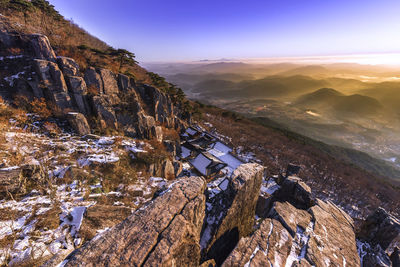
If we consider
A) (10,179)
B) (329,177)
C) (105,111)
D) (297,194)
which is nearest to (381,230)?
(297,194)

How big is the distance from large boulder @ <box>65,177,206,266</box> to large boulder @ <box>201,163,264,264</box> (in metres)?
1.61

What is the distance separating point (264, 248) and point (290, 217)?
261 cm

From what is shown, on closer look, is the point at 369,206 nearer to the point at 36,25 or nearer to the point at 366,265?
the point at 366,265

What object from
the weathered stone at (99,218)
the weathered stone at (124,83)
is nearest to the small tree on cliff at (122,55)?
the weathered stone at (124,83)

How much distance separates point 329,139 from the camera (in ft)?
375

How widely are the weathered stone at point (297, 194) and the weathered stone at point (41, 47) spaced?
89.1 ft

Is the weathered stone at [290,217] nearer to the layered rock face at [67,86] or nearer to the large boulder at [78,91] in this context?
the layered rock face at [67,86]

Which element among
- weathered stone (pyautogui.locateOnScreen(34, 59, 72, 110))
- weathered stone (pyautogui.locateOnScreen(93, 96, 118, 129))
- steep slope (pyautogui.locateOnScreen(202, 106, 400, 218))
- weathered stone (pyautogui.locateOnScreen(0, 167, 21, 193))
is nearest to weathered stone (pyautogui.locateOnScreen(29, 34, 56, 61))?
weathered stone (pyautogui.locateOnScreen(34, 59, 72, 110))

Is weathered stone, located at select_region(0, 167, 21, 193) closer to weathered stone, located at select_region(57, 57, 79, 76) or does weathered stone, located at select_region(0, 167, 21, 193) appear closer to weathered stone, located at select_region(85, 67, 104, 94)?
weathered stone, located at select_region(85, 67, 104, 94)

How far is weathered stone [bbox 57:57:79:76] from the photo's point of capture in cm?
1647

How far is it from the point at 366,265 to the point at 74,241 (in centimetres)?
1396

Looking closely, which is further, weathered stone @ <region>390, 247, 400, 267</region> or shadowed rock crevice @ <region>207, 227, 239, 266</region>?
weathered stone @ <region>390, 247, 400, 267</region>

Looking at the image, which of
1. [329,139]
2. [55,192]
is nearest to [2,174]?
[55,192]

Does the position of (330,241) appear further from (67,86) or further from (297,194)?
(67,86)
